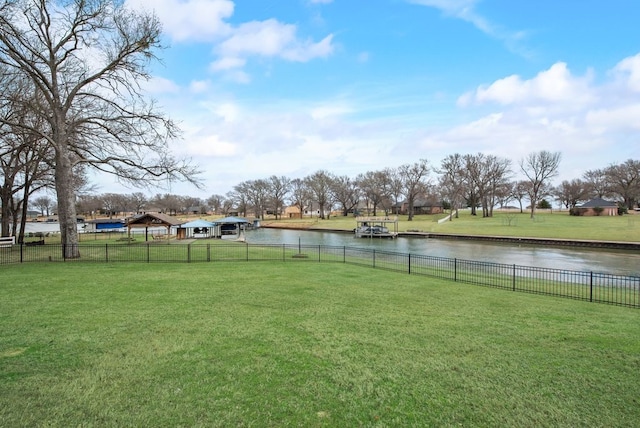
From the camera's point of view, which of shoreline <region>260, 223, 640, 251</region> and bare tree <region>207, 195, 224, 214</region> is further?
bare tree <region>207, 195, 224, 214</region>

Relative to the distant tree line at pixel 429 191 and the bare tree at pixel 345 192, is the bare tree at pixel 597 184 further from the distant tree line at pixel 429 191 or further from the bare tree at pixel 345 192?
the bare tree at pixel 345 192

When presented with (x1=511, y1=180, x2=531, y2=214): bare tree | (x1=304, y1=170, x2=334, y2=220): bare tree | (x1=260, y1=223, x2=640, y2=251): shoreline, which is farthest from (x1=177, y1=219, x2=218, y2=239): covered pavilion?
(x1=511, y1=180, x2=531, y2=214): bare tree

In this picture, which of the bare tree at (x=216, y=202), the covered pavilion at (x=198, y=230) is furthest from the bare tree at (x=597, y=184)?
the bare tree at (x=216, y=202)

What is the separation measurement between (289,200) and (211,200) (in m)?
41.5

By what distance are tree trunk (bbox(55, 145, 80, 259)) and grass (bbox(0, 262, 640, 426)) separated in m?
8.85

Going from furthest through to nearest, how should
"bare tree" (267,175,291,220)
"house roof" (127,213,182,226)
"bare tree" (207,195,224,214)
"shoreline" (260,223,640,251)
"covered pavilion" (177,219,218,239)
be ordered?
1. "bare tree" (207,195,224,214)
2. "bare tree" (267,175,291,220)
3. "covered pavilion" (177,219,218,239)
4. "house roof" (127,213,182,226)
5. "shoreline" (260,223,640,251)

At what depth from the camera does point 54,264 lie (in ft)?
52.0

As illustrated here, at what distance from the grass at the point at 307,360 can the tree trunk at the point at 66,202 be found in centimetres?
885

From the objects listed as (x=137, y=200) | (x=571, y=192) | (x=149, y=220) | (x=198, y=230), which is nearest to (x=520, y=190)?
(x=571, y=192)

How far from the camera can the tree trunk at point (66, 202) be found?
18188 mm

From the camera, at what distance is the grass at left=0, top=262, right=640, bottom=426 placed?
397 cm

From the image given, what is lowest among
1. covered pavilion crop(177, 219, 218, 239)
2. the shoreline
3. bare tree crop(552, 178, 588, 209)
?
the shoreline

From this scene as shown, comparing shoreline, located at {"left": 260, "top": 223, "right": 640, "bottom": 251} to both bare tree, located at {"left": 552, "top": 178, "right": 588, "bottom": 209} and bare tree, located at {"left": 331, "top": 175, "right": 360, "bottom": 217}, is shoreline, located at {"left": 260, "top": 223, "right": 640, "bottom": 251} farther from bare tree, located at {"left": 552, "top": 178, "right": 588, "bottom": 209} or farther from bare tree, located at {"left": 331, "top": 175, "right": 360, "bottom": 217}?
bare tree, located at {"left": 552, "top": 178, "right": 588, "bottom": 209}

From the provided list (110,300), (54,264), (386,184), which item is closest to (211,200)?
(386,184)
